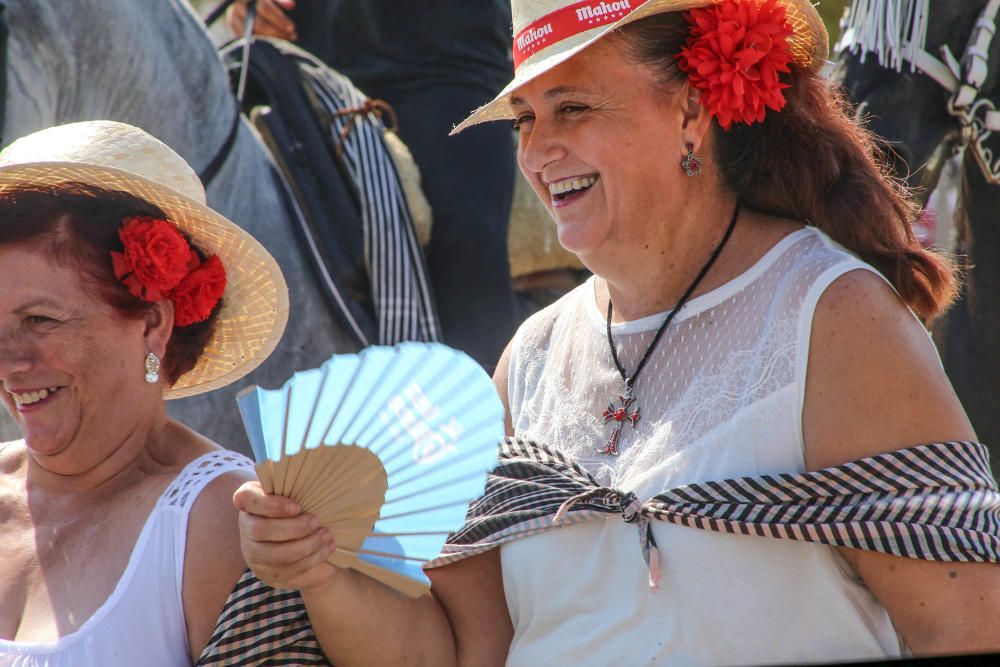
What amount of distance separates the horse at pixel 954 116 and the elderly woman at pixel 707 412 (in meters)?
1.32

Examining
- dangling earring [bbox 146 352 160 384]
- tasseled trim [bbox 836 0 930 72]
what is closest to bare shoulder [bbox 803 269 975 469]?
dangling earring [bbox 146 352 160 384]

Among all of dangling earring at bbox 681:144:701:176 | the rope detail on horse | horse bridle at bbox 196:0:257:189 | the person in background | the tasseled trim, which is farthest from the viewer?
the person in background

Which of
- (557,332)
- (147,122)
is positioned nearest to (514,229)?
(147,122)

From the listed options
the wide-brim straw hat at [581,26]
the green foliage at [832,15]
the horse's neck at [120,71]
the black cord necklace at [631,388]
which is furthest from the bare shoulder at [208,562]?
the green foliage at [832,15]

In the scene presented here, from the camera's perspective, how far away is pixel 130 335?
207cm

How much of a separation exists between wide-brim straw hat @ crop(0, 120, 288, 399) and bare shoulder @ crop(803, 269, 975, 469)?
0.99 meters

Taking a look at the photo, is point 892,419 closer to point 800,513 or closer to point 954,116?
point 800,513

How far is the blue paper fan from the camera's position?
168cm

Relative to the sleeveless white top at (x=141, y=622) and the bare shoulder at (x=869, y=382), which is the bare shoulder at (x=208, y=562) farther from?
the bare shoulder at (x=869, y=382)

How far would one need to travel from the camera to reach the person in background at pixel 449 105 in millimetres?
4145

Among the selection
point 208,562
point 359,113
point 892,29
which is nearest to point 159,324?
point 208,562

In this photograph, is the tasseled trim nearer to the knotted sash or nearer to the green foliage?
the knotted sash

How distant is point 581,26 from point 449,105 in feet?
7.56

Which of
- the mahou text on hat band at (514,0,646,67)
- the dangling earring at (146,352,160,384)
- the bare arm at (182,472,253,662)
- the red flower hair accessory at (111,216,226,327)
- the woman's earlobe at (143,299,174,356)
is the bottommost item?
the bare arm at (182,472,253,662)
